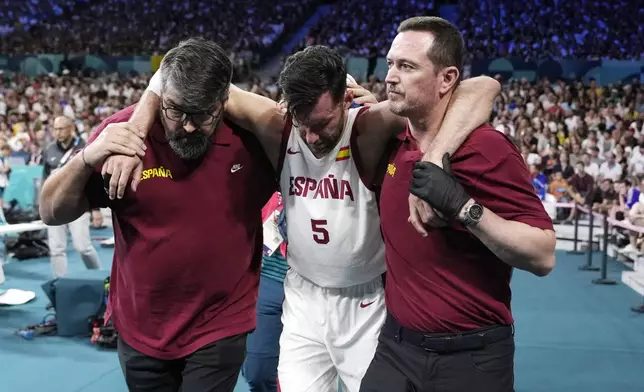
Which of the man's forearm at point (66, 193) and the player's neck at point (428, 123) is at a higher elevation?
the player's neck at point (428, 123)

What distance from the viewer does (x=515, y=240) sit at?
7.57 feet

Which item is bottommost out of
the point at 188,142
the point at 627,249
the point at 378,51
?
the point at 627,249

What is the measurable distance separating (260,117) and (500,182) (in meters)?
0.95

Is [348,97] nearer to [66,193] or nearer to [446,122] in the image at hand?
[446,122]

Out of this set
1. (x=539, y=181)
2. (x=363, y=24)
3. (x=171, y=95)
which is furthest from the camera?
(x=363, y=24)

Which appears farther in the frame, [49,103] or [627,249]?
[49,103]

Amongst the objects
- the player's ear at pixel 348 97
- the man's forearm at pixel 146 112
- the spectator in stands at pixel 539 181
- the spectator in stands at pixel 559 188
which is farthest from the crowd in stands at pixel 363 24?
the man's forearm at pixel 146 112

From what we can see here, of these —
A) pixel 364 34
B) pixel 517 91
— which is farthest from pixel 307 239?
pixel 364 34

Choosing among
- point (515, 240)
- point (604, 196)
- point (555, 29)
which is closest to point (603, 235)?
point (604, 196)

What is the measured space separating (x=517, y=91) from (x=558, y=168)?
5580 millimetres

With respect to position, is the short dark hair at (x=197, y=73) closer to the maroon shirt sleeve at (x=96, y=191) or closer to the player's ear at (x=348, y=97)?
the maroon shirt sleeve at (x=96, y=191)

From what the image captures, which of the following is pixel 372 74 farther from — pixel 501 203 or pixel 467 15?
pixel 501 203

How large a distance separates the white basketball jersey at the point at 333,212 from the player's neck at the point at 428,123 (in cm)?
31

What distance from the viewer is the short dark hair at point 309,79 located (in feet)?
8.75
